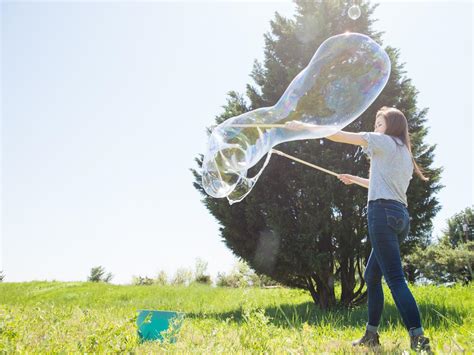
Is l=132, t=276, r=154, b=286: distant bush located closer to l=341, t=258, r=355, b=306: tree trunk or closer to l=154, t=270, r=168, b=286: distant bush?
l=154, t=270, r=168, b=286: distant bush

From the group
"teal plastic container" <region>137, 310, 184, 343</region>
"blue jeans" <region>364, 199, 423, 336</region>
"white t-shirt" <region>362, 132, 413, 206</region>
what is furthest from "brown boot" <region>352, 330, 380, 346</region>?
"teal plastic container" <region>137, 310, 184, 343</region>

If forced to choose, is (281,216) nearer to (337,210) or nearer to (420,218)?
(337,210)

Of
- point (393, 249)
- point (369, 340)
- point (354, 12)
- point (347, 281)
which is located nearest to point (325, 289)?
point (347, 281)

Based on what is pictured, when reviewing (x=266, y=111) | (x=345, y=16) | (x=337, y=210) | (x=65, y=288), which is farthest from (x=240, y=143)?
(x=65, y=288)

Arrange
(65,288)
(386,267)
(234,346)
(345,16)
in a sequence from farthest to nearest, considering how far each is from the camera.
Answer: (65,288) < (345,16) < (234,346) < (386,267)

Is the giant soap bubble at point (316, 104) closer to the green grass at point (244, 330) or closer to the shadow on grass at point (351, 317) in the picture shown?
the green grass at point (244, 330)

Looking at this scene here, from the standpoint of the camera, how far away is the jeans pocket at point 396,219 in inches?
98.0

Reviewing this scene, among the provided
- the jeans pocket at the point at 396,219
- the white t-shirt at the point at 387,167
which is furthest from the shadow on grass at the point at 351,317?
the white t-shirt at the point at 387,167

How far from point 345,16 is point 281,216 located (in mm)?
3850

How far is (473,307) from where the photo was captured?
4613mm

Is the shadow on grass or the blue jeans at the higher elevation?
the blue jeans

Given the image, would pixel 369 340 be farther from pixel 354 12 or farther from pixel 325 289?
pixel 354 12

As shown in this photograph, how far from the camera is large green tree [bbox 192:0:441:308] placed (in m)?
5.76

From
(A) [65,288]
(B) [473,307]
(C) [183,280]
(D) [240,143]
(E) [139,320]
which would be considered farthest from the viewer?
(C) [183,280]
